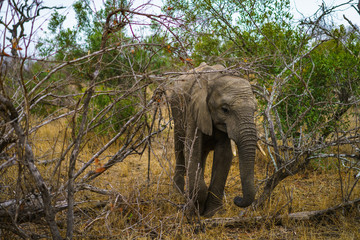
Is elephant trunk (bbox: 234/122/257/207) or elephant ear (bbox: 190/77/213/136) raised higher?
elephant ear (bbox: 190/77/213/136)

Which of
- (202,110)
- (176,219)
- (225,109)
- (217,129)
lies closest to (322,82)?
(217,129)

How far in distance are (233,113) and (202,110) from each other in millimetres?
421

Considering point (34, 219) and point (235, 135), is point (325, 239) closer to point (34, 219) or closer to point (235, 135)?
point (235, 135)

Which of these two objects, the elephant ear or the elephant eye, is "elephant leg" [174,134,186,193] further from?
the elephant eye

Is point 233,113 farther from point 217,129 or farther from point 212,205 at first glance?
point 212,205

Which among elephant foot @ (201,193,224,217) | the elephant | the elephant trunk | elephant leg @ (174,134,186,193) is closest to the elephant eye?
the elephant

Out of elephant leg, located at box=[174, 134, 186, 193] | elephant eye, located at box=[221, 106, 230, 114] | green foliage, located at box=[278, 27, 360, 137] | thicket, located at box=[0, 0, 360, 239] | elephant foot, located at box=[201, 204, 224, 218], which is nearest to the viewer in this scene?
thicket, located at box=[0, 0, 360, 239]

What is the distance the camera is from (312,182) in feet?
20.5

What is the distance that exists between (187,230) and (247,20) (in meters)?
4.51

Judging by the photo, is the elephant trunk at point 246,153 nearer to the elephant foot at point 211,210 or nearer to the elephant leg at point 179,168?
the elephant foot at point 211,210

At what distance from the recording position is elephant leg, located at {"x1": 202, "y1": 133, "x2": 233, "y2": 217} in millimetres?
5152

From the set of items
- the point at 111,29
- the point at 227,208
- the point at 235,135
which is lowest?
the point at 227,208

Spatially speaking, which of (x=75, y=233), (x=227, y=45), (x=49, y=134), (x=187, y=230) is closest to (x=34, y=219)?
(x=75, y=233)

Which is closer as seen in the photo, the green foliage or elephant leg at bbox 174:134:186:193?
elephant leg at bbox 174:134:186:193
